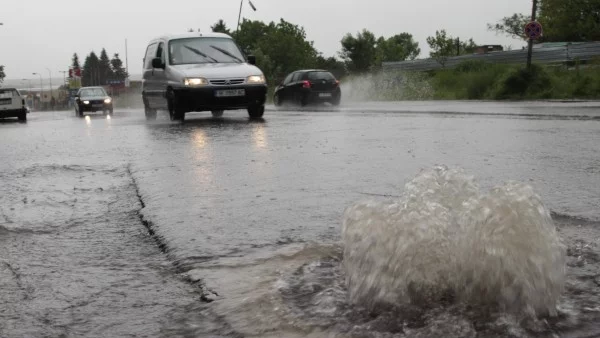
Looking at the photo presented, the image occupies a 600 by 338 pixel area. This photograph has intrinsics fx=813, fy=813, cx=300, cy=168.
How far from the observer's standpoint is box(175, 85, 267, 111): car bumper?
16.1m

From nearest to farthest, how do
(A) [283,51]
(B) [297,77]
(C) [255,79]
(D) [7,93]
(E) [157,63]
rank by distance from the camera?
(C) [255,79] < (E) [157,63] < (B) [297,77] < (D) [7,93] < (A) [283,51]

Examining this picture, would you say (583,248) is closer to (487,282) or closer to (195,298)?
(487,282)

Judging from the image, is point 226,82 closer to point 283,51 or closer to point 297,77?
point 297,77

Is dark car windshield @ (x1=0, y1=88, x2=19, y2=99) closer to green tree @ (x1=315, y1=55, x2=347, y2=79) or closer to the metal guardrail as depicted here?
the metal guardrail

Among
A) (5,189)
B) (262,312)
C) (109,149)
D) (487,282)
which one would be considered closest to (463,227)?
(487,282)

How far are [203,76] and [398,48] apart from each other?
123659 mm

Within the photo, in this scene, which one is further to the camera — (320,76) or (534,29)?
(534,29)

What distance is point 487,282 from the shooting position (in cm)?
251

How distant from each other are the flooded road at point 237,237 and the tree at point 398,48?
119335 millimetres

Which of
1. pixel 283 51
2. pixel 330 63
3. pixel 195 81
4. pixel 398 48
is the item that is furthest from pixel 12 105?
pixel 398 48

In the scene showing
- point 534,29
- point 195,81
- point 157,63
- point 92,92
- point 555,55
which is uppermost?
point 534,29

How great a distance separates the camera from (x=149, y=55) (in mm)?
19406

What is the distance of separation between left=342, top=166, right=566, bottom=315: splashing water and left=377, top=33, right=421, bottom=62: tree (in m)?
124

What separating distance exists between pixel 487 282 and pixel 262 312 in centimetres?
71
